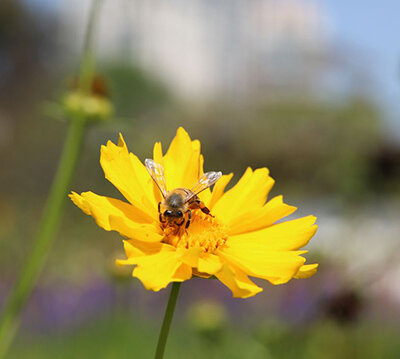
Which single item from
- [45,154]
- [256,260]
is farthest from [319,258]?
[45,154]

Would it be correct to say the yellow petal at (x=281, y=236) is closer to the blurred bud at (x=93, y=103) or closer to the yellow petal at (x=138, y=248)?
the yellow petal at (x=138, y=248)

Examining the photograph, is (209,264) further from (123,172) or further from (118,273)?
(118,273)

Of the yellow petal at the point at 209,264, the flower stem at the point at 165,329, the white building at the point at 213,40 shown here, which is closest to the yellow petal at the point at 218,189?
the yellow petal at the point at 209,264

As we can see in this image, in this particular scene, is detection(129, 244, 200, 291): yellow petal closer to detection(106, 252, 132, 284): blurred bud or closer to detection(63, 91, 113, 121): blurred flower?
detection(63, 91, 113, 121): blurred flower

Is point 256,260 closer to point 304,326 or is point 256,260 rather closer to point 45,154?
point 304,326

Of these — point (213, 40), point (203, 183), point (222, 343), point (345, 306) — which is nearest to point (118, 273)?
point (222, 343)

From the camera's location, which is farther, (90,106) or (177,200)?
(90,106)
